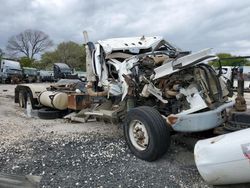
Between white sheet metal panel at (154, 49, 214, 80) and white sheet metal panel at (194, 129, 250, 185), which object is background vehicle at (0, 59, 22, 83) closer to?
white sheet metal panel at (154, 49, 214, 80)

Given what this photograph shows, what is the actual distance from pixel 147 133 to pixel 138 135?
28cm

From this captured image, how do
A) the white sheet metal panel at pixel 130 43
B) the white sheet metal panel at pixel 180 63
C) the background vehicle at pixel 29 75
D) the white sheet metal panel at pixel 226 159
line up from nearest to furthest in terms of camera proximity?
the white sheet metal panel at pixel 226 159, the white sheet metal panel at pixel 180 63, the white sheet metal panel at pixel 130 43, the background vehicle at pixel 29 75

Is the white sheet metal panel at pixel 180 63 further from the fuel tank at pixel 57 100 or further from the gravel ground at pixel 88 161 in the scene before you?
the fuel tank at pixel 57 100

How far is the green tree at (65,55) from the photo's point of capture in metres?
59.6

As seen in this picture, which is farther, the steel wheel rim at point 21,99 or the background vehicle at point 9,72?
the background vehicle at point 9,72

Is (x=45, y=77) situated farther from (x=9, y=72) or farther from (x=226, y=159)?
(x=226, y=159)

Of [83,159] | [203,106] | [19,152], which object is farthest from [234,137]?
[19,152]

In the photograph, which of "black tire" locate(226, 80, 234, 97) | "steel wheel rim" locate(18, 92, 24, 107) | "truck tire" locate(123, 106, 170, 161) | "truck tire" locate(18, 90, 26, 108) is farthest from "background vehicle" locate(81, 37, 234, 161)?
"steel wheel rim" locate(18, 92, 24, 107)

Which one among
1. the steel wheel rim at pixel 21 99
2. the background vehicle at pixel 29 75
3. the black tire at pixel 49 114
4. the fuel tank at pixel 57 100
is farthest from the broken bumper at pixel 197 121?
the background vehicle at pixel 29 75

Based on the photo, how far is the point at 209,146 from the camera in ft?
12.5

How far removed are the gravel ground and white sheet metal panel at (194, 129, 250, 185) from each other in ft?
1.40

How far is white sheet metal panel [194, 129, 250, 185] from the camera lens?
346 cm

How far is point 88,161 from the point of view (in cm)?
482

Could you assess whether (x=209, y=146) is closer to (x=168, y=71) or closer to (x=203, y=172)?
(x=203, y=172)
